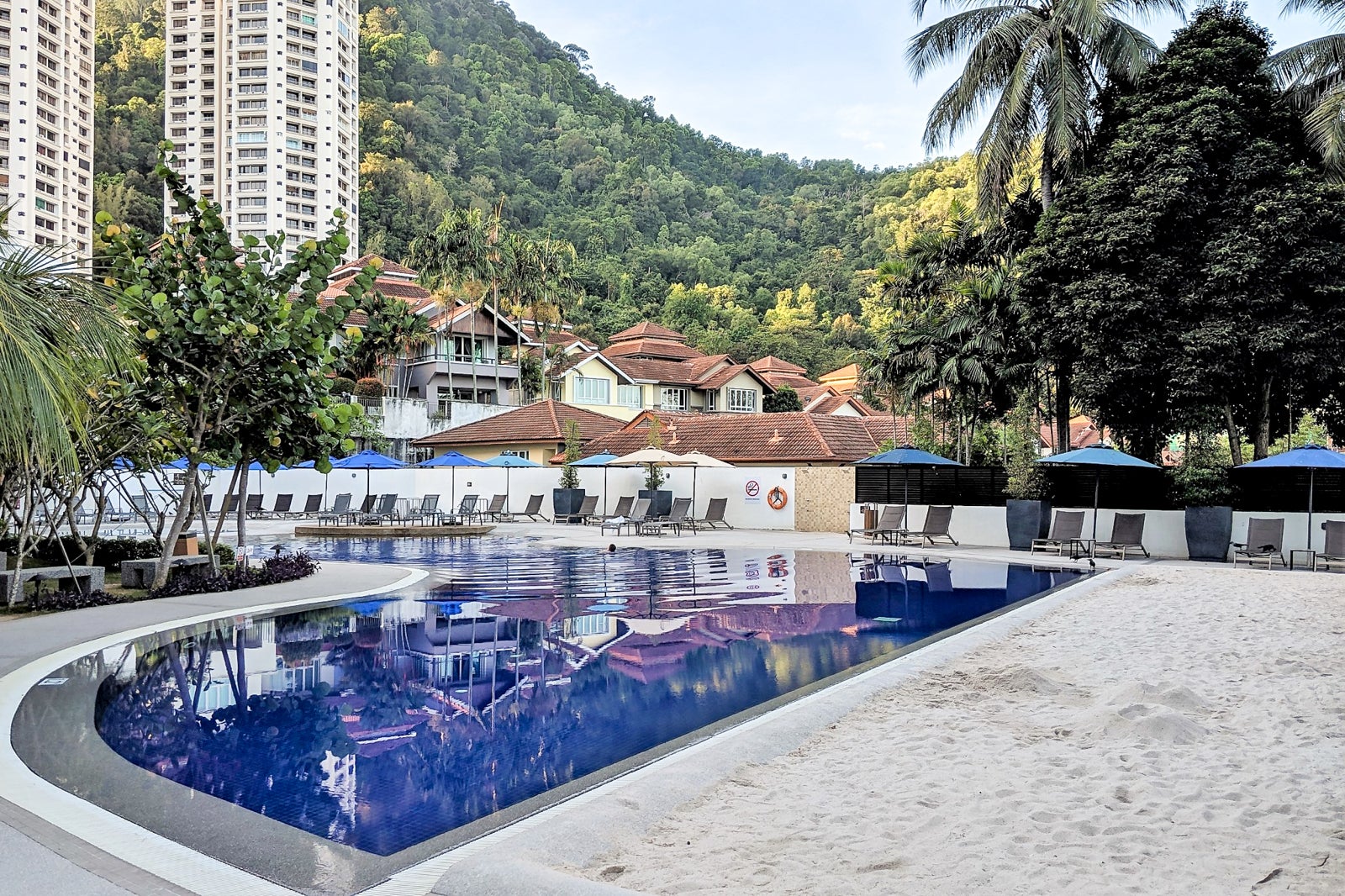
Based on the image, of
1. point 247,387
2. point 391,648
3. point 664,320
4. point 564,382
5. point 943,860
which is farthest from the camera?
point 664,320

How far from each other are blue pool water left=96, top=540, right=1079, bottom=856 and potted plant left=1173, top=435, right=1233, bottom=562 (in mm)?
5218

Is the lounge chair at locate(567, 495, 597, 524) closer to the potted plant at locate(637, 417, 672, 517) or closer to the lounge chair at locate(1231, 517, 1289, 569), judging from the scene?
the potted plant at locate(637, 417, 672, 517)

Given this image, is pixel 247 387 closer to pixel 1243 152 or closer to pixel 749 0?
pixel 1243 152

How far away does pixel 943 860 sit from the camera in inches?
155

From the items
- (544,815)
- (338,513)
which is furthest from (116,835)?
(338,513)

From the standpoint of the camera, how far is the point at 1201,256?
19.1 m

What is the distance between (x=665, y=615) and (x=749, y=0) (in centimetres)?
6044

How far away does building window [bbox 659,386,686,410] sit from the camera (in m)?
56.2

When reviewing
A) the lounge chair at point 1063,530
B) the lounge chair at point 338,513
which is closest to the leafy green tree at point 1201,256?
the lounge chair at point 1063,530

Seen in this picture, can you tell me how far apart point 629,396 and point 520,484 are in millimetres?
23169

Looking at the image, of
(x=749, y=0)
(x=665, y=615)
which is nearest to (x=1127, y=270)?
(x=665, y=615)

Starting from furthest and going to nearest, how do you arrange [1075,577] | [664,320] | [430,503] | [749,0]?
[664,320] < [749,0] < [430,503] < [1075,577]

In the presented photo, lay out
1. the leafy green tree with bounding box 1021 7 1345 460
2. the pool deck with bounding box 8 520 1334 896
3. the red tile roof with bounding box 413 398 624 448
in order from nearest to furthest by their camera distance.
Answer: the pool deck with bounding box 8 520 1334 896 → the leafy green tree with bounding box 1021 7 1345 460 → the red tile roof with bounding box 413 398 624 448

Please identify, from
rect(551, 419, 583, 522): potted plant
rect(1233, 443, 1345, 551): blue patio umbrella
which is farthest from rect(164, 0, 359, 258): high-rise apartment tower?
rect(1233, 443, 1345, 551): blue patio umbrella
